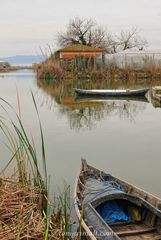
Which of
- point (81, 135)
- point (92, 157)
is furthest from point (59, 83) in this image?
point (92, 157)

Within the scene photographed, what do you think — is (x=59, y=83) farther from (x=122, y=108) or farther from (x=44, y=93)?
(x=122, y=108)

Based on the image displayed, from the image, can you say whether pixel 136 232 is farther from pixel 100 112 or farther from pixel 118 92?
pixel 118 92

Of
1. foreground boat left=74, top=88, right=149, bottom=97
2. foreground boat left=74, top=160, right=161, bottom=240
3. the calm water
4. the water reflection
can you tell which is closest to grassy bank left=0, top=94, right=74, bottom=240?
foreground boat left=74, top=160, right=161, bottom=240

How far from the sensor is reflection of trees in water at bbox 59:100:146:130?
18791 mm

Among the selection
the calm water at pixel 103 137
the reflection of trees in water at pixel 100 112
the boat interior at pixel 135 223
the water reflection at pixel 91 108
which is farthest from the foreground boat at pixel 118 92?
the boat interior at pixel 135 223

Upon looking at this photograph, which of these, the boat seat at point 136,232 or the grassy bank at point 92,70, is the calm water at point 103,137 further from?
the grassy bank at point 92,70

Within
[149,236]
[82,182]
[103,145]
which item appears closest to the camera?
[149,236]

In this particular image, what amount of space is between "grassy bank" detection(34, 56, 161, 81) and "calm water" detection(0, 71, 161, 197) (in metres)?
14.1

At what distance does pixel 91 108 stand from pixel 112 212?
59.0ft

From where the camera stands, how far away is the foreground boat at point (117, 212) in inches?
214

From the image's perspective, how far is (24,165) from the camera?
17.5 ft

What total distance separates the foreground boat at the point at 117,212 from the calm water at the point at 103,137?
6.54 ft

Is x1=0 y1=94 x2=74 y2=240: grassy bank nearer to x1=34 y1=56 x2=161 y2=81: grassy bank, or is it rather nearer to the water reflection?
the water reflection

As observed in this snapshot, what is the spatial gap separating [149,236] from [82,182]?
6.42 ft
